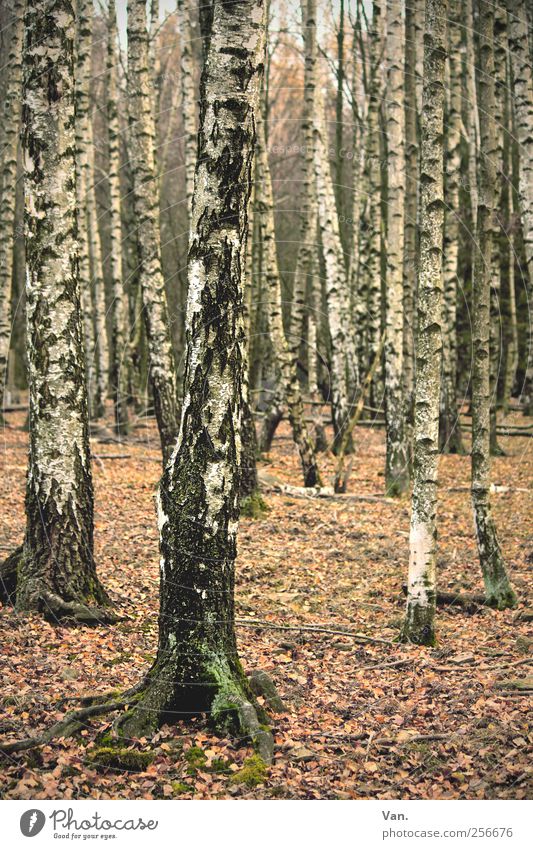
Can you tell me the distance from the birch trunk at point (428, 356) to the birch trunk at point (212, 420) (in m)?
2.54

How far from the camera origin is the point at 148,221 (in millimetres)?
10883

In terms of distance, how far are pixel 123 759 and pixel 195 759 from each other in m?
0.41

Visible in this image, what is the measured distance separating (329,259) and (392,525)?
568 cm

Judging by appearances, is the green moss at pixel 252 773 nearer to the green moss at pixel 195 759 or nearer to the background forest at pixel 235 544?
the background forest at pixel 235 544

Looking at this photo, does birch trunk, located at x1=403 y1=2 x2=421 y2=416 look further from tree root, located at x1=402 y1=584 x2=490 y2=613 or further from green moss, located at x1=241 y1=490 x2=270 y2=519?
tree root, located at x1=402 y1=584 x2=490 y2=613

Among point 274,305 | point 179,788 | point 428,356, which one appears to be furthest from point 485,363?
point 274,305

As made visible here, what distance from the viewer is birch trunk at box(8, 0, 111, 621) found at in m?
6.39

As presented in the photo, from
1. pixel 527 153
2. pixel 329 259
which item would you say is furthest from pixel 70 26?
pixel 329 259

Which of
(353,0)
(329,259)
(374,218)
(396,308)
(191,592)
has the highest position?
(353,0)

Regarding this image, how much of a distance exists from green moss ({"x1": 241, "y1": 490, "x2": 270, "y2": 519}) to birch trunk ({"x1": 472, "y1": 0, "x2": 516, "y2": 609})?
3.83 m

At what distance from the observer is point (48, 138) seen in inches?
252

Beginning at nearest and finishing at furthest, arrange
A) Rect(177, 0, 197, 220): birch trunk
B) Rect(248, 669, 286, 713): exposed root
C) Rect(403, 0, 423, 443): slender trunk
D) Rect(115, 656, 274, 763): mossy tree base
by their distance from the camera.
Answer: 1. Rect(115, 656, 274, 763): mossy tree base
2. Rect(248, 669, 286, 713): exposed root
3. Rect(403, 0, 423, 443): slender trunk
4. Rect(177, 0, 197, 220): birch trunk

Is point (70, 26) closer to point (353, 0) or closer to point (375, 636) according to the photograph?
point (375, 636)

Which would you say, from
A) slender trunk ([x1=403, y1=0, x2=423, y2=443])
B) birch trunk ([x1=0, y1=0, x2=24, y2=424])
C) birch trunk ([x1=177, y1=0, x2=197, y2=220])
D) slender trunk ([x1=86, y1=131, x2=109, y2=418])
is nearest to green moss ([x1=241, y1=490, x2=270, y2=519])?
slender trunk ([x1=403, y1=0, x2=423, y2=443])
